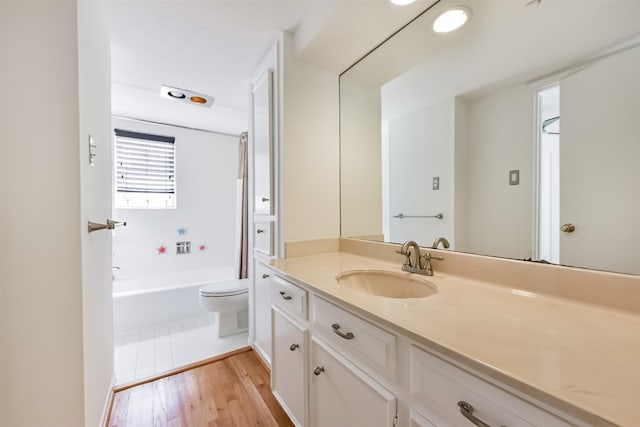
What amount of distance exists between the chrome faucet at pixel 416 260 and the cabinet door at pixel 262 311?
0.91 meters

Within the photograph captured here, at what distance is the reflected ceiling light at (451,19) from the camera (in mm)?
1119

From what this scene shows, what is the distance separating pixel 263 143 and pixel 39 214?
113 centimetres

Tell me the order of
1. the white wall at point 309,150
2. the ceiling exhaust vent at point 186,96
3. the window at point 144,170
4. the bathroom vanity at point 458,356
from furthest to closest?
1. the window at point 144,170
2. the ceiling exhaust vent at point 186,96
3. the white wall at point 309,150
4. the bathroom vanity at point 458,356

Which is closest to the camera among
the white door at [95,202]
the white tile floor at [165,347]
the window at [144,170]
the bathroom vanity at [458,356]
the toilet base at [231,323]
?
the bathroom vanity at [458,356]

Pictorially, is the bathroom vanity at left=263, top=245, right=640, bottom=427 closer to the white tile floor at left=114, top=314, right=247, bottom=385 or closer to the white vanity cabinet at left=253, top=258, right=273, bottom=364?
the white vanity cabinet at left=253, top=258, right=273, bottom=364

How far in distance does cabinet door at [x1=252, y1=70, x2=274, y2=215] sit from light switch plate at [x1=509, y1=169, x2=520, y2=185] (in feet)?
4.05

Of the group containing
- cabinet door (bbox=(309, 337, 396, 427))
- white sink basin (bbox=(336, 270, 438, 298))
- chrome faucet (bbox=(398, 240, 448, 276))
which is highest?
chrome faucet (bbox=(398, 240, 448, 276))

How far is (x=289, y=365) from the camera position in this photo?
3.79 feet

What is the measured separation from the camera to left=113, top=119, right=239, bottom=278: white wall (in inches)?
114

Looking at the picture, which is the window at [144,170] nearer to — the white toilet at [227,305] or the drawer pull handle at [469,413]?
the white toilet at [227,305]

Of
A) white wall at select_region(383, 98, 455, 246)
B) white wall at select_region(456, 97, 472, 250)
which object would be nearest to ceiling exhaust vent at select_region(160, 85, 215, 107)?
white wall at select_region(383, 98, 455, 246)

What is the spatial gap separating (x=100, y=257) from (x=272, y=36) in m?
1.57

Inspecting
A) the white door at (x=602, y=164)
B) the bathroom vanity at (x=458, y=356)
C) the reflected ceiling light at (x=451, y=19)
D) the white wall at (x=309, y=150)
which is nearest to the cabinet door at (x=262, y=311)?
the white wall at (x=309, y=150)

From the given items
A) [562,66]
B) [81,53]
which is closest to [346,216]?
[562,66]
